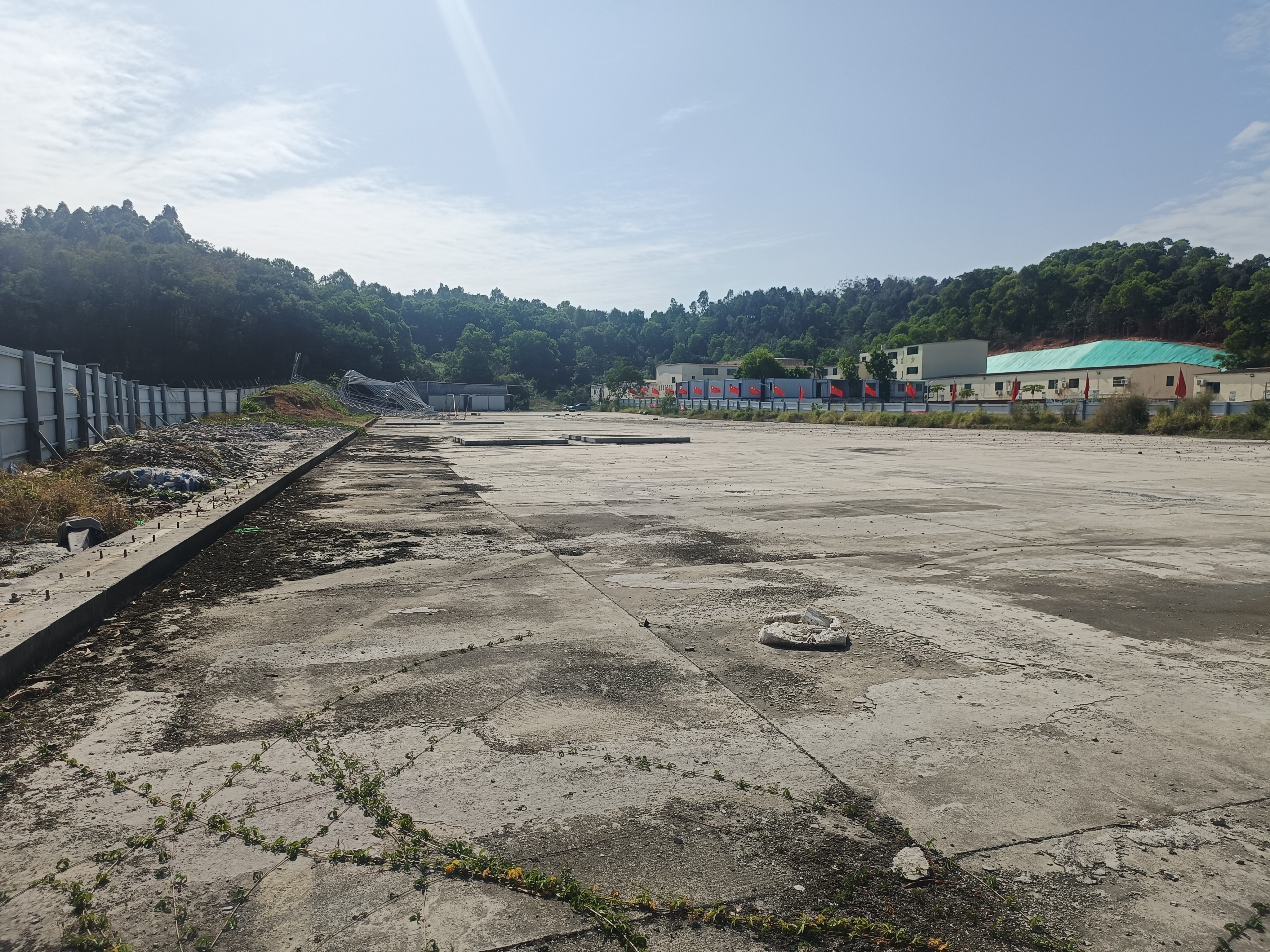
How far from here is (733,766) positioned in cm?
330

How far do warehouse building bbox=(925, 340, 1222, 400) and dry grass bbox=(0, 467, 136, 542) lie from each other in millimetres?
78983

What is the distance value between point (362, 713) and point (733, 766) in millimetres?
1809

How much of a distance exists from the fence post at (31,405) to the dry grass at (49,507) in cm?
399

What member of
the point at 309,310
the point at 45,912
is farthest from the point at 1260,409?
the point at 309,310

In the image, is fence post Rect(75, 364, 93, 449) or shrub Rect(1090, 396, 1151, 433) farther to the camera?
shrub Rect(1090, 396, 1151, 433)

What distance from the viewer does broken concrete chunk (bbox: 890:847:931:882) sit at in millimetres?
2555

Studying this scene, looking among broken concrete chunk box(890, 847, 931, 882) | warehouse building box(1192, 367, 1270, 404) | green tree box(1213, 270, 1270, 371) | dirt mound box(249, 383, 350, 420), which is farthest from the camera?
green tree box(1213, 270, 1270, 371)

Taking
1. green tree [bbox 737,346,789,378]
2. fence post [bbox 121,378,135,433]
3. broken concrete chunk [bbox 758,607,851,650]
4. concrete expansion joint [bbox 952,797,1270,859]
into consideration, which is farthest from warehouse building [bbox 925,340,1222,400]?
concrete expansion joint [bbox 952,797,1270,859]

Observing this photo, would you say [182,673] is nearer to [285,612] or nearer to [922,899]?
[285,612]

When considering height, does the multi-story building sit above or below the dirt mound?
above

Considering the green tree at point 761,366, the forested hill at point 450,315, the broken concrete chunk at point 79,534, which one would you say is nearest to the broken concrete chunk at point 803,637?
the broken concrete chunk at point 79,534

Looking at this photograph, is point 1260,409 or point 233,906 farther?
point 1260,409

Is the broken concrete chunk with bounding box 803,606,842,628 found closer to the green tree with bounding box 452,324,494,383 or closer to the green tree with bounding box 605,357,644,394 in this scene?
the green tree with bounding box 452,324,494,383

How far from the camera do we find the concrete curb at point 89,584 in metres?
4.44
